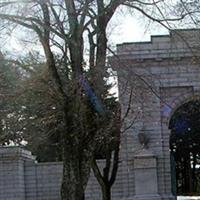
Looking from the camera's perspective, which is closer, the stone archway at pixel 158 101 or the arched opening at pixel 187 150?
the stone archway at pixel 158 101

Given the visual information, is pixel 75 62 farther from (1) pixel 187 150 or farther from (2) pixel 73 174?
(1) pixel 187 150

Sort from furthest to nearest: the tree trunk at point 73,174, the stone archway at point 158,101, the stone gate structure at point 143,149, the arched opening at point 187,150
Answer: the arched opening at point 187,150, the stone archway at point 158,101, the stone gate structure at point 143,149, the tree trunk at point 73,174

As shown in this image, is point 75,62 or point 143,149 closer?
point 75,62

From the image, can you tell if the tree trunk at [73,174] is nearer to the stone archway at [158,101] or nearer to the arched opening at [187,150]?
the stone archway at [158,101]

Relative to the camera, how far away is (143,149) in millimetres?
25406

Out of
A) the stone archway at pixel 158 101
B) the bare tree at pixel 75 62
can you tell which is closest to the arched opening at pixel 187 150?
the stone archway at pixel 158 101

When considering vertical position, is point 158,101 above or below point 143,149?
above

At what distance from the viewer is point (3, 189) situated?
79.0 feet

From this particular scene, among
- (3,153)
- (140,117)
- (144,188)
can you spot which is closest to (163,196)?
(144,188)

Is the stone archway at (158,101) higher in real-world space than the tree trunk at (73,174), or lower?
higher

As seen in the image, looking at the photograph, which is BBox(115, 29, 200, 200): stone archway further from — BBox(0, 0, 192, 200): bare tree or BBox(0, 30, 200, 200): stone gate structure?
BBox(0, 0, 192, 200): bare tree

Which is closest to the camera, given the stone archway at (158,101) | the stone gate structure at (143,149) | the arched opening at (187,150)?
the stone gate structure at (143,149)

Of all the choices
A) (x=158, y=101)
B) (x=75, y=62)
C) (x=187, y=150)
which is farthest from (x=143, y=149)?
(x=187, y=150)

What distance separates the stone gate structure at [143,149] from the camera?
79.5ft
